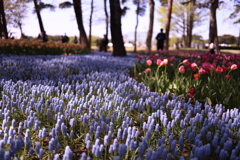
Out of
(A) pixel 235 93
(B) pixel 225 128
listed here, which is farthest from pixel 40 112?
(A) pixel 235 93

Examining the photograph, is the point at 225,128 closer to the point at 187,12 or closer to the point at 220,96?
the point at 220,96

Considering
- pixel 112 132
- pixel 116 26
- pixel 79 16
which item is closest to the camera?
pixel 112 132

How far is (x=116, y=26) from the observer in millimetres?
10711

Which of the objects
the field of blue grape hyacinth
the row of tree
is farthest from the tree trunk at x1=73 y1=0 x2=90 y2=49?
the field of blue grape hyacinth

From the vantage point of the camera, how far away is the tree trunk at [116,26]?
1045 centimetres

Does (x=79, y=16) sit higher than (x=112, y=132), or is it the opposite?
(x=79, y=16)

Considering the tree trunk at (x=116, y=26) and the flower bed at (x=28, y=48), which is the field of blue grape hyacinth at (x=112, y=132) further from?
the tree trunk at (x=116, y=26)

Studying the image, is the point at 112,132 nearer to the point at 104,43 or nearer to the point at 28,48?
the point at 28,48

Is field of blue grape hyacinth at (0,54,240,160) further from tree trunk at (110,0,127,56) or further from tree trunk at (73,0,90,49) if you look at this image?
tree trunk at (73,0,90,49)

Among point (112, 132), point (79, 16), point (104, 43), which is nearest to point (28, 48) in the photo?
point (79, 16)

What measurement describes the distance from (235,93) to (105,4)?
23.4 m

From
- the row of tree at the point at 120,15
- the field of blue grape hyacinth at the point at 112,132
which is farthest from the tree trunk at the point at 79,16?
the field of blue grape hyacinth at the point at 112,132

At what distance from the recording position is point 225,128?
253 cm

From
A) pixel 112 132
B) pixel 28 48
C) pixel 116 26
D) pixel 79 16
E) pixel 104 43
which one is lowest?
pixel 112 132
